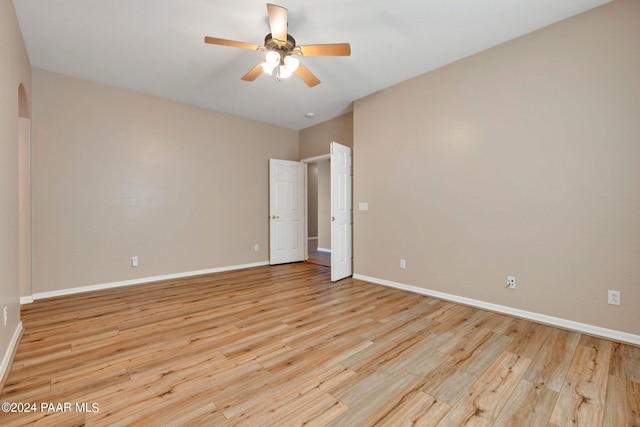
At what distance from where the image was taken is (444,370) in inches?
75.1

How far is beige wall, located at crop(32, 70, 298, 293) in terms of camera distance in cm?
347

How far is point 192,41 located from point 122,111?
191 centimetres

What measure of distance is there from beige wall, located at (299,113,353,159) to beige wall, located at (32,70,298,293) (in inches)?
37.9

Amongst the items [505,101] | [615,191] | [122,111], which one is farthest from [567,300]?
[122,111]

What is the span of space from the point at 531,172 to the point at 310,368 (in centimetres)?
276

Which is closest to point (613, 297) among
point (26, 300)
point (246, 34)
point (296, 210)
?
point (246, 34)

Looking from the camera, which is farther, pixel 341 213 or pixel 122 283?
pixel 341 213

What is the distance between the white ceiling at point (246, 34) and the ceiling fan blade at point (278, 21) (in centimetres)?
24

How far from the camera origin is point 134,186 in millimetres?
4051

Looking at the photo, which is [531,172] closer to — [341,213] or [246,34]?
[341,213]

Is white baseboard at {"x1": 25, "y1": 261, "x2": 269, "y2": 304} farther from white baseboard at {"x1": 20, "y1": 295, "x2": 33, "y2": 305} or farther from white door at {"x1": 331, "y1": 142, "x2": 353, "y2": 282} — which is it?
white door at {"x1": 331, "y1": 142, "x2": 353, "y2": 282}

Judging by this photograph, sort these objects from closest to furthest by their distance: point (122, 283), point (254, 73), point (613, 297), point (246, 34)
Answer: point (613, 297), point (246, 34), point (254, 73), point (122, 283)

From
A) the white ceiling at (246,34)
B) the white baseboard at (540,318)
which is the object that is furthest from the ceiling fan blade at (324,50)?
the white baseboard at (540,318)

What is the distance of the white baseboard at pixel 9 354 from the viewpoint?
176 centimetres
